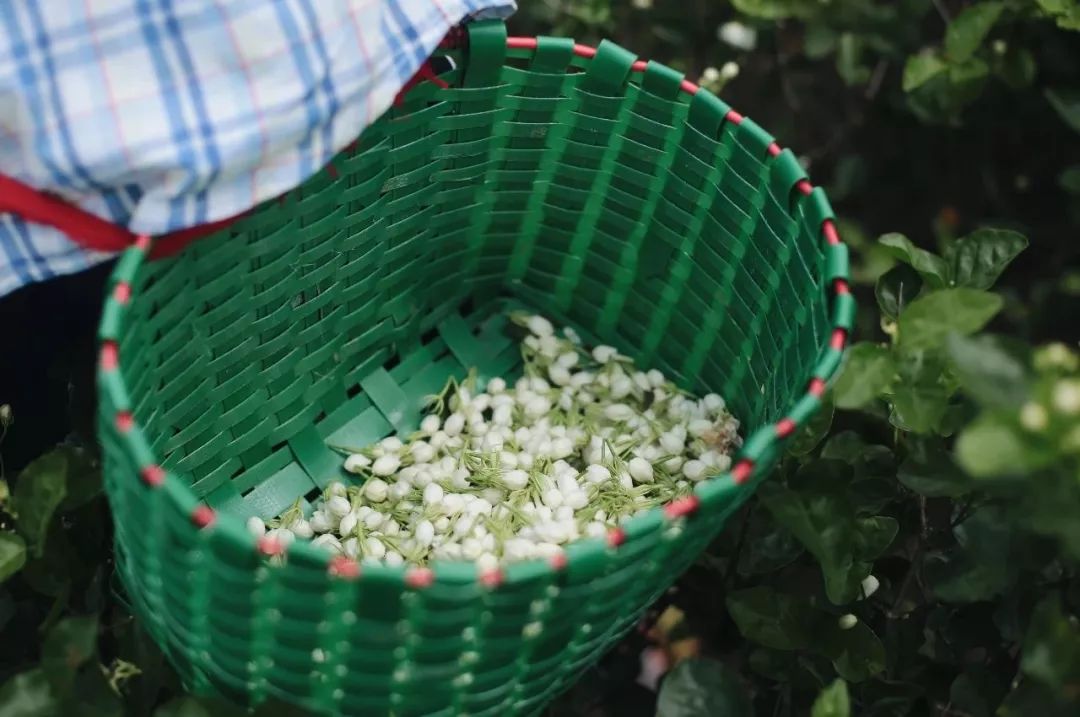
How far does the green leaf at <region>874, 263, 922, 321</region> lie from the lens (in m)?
0.88

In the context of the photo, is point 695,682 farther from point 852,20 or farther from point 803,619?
point 852,20

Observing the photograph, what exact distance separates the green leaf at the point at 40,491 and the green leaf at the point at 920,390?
56 centimetres

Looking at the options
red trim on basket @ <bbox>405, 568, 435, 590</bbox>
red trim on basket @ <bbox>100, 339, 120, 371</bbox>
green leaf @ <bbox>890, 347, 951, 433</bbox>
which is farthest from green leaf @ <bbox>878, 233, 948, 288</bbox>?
red trim on basket @ <bbox>100, 339, 120, 371</bbox>

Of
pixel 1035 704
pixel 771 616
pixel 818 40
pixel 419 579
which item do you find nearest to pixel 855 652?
pixel 771 616

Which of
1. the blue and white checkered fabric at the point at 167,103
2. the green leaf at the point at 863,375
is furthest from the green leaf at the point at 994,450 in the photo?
the blue and white checkered fabric at the point at 167,103

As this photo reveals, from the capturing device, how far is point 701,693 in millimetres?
807

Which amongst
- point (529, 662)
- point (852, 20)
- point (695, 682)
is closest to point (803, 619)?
point (695, 682)

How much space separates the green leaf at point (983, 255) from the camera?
84 cm

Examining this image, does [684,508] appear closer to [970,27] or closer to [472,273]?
[472,273]

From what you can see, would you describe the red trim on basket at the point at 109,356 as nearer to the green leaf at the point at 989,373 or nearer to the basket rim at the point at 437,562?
the basket rim at the point at 437,562

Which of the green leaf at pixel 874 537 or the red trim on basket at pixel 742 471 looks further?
the green leaf at pixel 874 537

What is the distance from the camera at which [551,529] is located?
0.88m

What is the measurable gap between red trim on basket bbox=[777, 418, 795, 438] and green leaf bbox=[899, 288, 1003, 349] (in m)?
0.10

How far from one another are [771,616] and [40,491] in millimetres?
530
